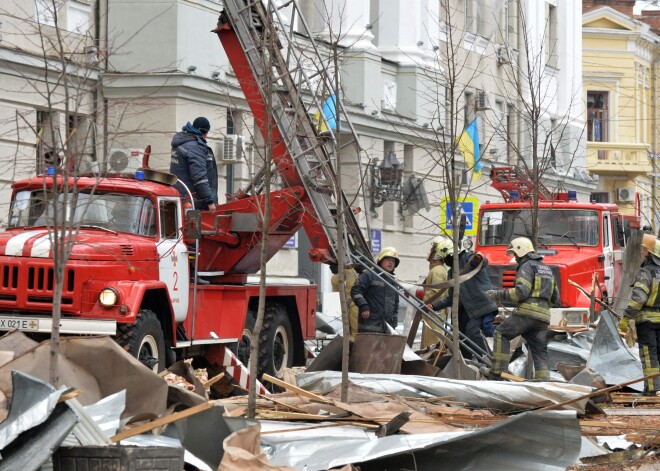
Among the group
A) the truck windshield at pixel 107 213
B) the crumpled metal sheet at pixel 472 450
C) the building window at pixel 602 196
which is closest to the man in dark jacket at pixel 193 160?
the truck windshield at pixel 107 213

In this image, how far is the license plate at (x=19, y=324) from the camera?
13016 millimetres

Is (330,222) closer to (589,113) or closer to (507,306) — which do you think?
(507,306)

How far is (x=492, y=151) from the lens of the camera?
4053cm

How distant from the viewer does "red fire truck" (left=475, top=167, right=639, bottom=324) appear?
22734mm

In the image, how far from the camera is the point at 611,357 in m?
17.0

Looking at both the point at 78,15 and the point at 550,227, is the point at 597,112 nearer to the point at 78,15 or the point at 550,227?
the point at 550,227

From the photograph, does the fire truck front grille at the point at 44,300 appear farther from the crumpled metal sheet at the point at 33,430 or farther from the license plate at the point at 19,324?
the crumpled metal sheet at the point at 33,430

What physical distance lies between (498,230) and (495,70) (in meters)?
17.4

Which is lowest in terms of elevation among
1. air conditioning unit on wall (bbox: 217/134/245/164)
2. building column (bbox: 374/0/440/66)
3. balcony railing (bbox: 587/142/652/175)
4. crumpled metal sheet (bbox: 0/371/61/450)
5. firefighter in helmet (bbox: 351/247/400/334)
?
crumpled metal sheet (bbox: 0/371/61/450)

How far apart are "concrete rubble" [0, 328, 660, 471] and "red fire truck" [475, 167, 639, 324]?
10006mm

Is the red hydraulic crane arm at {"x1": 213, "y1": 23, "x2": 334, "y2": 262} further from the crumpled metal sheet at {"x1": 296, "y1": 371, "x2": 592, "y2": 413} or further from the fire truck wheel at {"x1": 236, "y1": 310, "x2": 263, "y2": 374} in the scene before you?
the crumpled metal sheet at {"x1": 296, "y1": 371, "x2": 592, "y2": 413}

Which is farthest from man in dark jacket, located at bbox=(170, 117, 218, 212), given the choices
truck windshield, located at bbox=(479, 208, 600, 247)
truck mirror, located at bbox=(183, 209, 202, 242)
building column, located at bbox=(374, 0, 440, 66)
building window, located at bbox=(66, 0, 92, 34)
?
building column, located at bbox=(374, 0, 440, 66)

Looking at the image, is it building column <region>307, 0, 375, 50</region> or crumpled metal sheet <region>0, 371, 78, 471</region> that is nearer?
crumpled metal sheet <region>0, 371, 78, 471</region>

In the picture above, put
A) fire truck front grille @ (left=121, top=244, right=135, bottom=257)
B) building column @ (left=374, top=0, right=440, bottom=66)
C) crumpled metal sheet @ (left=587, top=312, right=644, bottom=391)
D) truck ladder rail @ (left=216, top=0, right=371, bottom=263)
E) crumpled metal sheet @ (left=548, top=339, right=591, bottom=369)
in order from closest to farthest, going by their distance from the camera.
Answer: fire truck front grille @ (left=121, top=244, right=135, bottom=257)
truck ladder rail @ (left=216, top=0, right=371, bottom=263)
crumpled metal sheet @ (left=587, top=312, right=644, bottom=391)
crumpled metal sheet @ (left=548, top=339, right=591, bottom=369)
building column @ (left=374, top=0, right=440, bottom=66)
